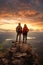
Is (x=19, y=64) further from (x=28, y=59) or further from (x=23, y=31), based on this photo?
(x=23, y=31)

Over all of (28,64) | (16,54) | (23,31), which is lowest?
(28,64)

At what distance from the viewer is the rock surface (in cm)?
3209

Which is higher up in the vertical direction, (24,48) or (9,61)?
(24,48)

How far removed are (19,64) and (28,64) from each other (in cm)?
252

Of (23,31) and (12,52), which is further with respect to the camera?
(12,52)

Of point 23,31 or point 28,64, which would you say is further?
point 28,64

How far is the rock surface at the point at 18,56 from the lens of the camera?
105 feet

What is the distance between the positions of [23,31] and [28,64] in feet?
22.7

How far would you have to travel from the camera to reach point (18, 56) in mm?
32125


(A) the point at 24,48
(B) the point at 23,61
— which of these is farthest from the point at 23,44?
(B) the point at 23,61

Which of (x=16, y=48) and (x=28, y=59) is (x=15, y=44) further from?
(x=28, y=59)

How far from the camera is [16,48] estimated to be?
32.8m

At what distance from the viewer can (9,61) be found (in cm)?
3266

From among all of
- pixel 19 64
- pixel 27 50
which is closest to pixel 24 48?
pixel 27 50
